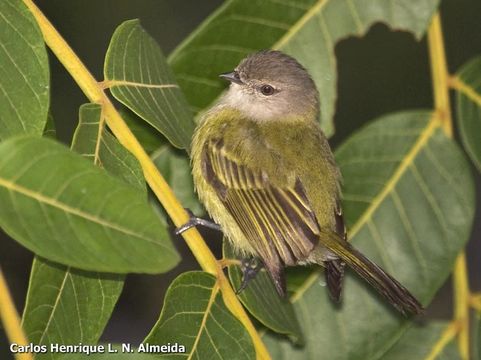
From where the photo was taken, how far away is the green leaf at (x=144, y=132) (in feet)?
11.0

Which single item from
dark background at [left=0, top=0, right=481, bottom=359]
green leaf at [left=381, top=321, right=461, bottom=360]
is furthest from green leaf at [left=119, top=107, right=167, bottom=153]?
dark background at [left=0, top=0, right=481, bottom=359]

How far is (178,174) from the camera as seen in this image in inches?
145

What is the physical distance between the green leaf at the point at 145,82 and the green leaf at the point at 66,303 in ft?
1.65

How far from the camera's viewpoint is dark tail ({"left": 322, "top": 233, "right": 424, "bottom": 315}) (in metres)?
3.15

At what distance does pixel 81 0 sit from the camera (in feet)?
22.8

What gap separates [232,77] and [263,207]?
0.61m

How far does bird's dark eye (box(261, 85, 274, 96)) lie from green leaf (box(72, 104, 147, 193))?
1936 millimetres

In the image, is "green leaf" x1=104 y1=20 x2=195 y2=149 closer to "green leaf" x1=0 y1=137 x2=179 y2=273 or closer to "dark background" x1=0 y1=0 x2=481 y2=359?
"green leaf" x1=0 y1=137 x2=179 y2=273

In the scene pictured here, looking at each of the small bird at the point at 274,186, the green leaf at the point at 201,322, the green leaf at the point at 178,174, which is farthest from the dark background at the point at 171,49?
the green leaf at the point at 201,322

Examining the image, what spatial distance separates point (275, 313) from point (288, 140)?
3.84 feet

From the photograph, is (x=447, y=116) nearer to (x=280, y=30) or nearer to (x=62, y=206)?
(x=280, y=30)

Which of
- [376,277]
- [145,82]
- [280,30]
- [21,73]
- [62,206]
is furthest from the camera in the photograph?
[280,30]

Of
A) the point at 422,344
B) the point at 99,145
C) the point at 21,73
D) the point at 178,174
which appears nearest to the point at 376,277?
the point at 422,344

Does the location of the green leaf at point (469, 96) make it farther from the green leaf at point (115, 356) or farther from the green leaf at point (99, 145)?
the green leaf at point (115, 356)
